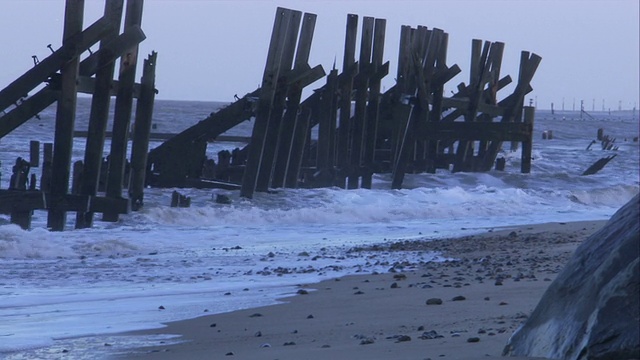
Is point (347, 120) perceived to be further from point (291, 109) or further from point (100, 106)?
point (100, 106)

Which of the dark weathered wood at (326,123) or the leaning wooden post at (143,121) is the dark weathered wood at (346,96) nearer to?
the dark weathered wood at (326,123)

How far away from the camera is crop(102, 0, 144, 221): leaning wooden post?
1095cm

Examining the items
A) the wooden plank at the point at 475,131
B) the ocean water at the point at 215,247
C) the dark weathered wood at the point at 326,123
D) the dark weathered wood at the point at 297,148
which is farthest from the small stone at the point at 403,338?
the wooden plank at the point at 475,131

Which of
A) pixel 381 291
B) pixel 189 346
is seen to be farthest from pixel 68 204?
pixel 189 346

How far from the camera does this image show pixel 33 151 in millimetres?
18734

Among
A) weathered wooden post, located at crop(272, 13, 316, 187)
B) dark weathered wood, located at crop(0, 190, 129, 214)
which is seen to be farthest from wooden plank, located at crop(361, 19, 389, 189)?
dark weathered wood, located at crop(0, 190, 129, 214)

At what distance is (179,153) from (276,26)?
2528mm

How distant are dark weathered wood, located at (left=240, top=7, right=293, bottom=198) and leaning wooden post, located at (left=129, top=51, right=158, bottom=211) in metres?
2.10

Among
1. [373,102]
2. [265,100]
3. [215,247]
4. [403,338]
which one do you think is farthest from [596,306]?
[373,102]

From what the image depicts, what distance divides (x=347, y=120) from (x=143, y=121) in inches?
234

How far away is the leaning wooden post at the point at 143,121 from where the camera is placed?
11.8 metres

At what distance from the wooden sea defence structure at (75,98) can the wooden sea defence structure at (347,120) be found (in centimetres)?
340

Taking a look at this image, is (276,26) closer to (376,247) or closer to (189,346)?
(376,247)

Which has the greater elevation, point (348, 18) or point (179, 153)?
point (348, 18)
